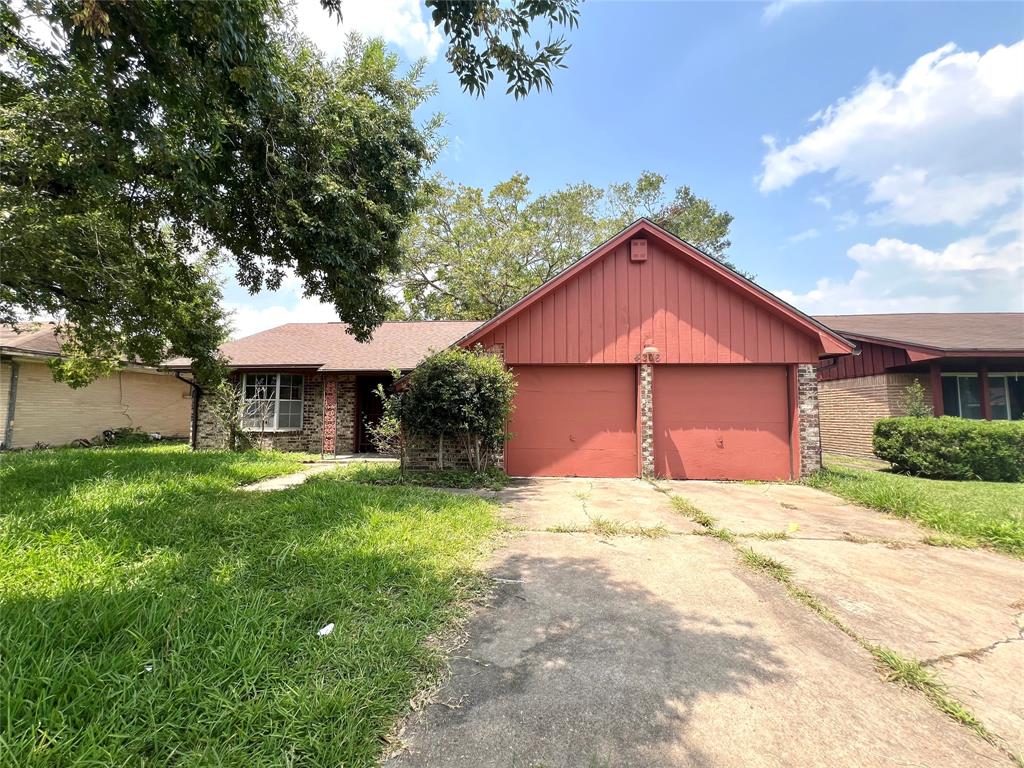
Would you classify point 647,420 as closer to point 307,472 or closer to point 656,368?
point 656,368

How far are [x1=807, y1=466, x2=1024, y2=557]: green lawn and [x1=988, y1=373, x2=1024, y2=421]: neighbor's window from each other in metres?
4.45

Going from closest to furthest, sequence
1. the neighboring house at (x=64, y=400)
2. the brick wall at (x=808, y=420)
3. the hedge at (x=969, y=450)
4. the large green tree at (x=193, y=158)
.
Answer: the large green tree at (x=193, y=158) → the hedge at (x=969, y=450) → the brick wall at (x=808, y=420) → the neighboring house at (x=64, y=400)

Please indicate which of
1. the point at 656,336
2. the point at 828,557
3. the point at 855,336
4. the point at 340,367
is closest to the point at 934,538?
the point at 828,557

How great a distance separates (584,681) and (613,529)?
3013mm

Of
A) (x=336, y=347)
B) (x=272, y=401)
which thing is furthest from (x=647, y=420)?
(x=272, y=401)

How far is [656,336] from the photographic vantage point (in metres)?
9.17

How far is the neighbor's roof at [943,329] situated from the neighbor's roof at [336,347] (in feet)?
43.9

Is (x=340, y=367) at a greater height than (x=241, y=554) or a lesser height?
greater

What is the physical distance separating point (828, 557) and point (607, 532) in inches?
92.3

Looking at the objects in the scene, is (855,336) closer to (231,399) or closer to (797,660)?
(797,660)

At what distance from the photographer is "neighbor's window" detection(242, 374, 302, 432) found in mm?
12789

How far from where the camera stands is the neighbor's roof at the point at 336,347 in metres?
12.5

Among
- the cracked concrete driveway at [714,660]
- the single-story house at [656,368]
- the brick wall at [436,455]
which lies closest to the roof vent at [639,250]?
the single-story house at [656,368]

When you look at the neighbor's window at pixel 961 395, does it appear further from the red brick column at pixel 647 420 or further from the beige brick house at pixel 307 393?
the beige brick house at pixel 307 393
